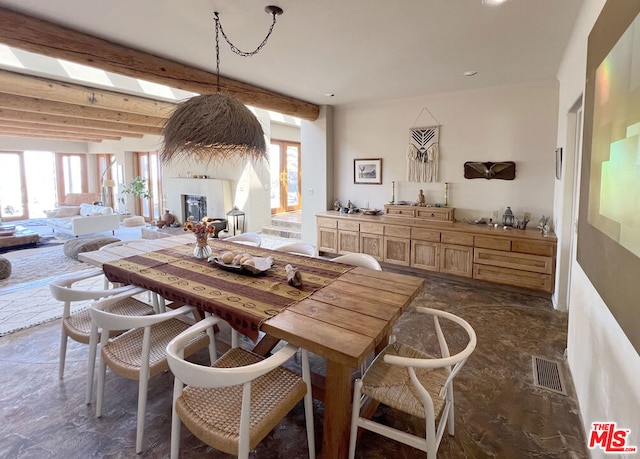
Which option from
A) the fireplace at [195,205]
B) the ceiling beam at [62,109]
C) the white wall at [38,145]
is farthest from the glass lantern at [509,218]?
the white wall at [38,145]

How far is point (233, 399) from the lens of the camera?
1.54m

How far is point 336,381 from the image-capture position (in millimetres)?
1560

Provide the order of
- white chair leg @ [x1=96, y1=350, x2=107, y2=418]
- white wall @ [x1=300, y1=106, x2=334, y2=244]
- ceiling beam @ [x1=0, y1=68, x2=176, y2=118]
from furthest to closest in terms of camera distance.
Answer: white wall @ [x1=300, y1=106, x2=334, y2=244] → ceiling beam @ [x1=0, y1=68, x2=176, y2=118] → white chair leg @ [x1=96, y1=350, x2=107, y2=418]

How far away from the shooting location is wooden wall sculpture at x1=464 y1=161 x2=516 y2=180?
4426 mm

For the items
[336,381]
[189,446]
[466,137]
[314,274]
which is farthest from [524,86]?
[189,446]

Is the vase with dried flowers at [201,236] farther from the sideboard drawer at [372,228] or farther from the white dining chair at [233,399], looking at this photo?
the sideboard drawer at [372,228]

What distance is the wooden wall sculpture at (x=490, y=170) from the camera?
443cm

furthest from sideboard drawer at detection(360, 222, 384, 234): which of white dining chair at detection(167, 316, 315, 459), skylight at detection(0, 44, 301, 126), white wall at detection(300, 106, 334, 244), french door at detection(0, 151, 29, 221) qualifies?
french door at detection(0, 151, 29, 221)

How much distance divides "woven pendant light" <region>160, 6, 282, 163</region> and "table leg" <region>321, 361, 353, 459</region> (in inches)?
60.8

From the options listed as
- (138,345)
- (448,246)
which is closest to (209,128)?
(138,345)

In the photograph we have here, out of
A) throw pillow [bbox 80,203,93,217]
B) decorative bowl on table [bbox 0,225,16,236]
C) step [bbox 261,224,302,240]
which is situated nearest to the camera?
decorative bowl on table [bbox 0,225,16,236]

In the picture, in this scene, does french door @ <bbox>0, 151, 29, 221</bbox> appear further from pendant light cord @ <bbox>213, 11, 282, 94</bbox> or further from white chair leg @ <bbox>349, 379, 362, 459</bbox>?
white chair leg @ <bbox>349, 379, 362, 459</bbox>

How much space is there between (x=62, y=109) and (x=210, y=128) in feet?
17.6

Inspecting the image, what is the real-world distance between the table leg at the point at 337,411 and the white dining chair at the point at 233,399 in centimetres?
12
